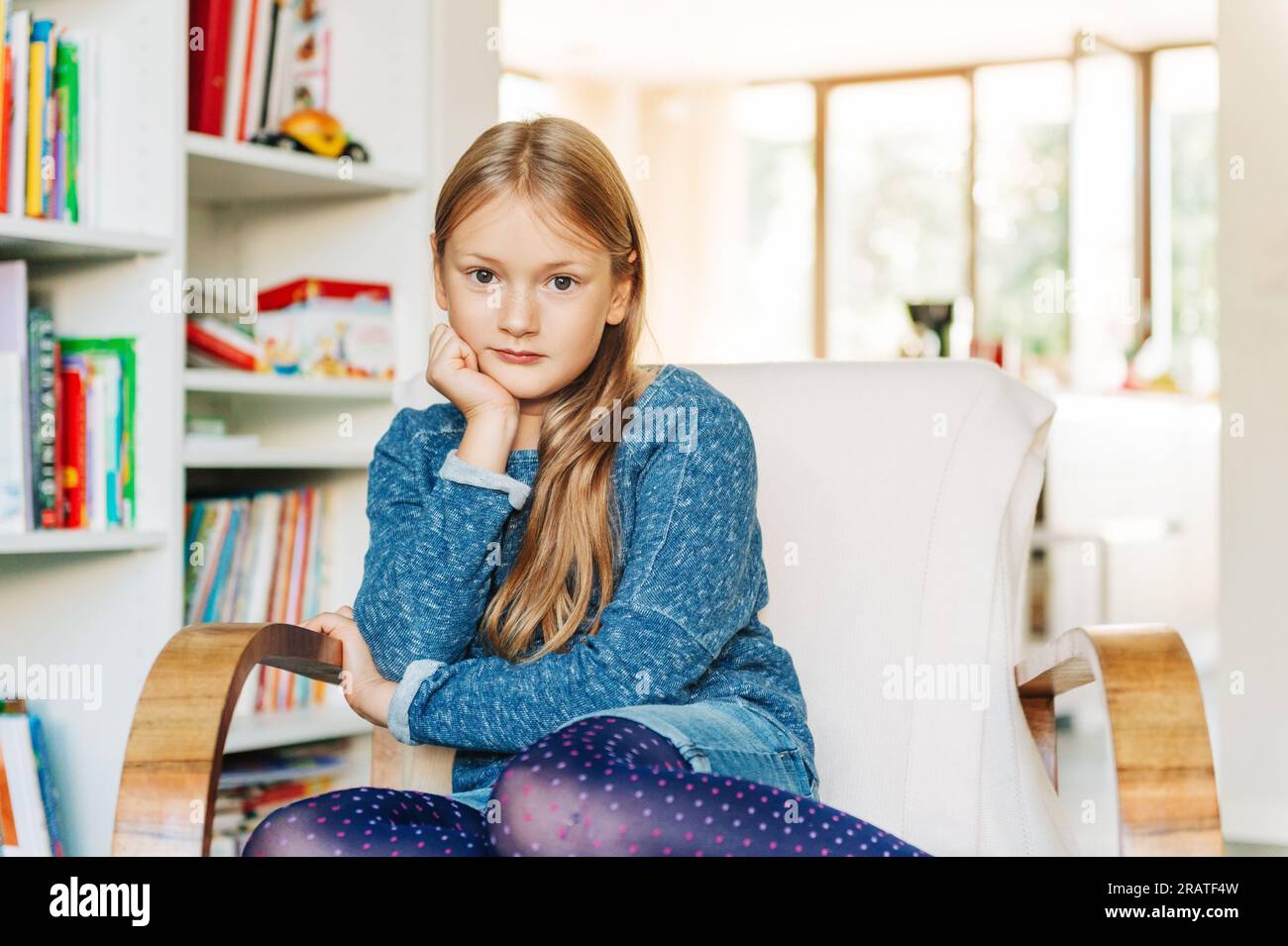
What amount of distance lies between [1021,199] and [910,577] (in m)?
6.03

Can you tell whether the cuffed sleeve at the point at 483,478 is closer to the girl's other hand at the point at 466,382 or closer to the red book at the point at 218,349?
the girl's other hand at the point at 466,382

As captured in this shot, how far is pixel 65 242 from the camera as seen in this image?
77.0 inches

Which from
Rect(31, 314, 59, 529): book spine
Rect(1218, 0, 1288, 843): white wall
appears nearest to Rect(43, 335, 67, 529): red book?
Rect(31, 314, 59, 529): book spine

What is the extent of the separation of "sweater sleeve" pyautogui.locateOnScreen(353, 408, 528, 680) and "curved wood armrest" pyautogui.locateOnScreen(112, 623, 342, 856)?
0.15 m

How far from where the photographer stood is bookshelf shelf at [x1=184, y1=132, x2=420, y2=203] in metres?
2.18

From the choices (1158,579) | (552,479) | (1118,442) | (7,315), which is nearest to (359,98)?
(7,315)

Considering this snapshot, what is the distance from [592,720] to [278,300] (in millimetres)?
1463

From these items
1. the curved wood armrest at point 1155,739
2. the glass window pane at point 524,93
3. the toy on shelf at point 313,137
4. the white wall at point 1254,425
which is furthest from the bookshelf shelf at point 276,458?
the glass window pane at point 524,93

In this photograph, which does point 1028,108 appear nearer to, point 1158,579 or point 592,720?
point 1158,579

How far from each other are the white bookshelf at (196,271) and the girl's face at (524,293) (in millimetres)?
356

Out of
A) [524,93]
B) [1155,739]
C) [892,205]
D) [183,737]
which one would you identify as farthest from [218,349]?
[892,205]

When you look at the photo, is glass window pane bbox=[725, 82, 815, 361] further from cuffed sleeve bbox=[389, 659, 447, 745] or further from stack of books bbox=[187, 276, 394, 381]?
cuffed sleeve bbox=[389, 659, 447, 745]

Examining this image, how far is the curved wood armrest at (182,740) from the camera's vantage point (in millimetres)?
1087

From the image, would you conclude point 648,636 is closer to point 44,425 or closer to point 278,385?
point 44,425
